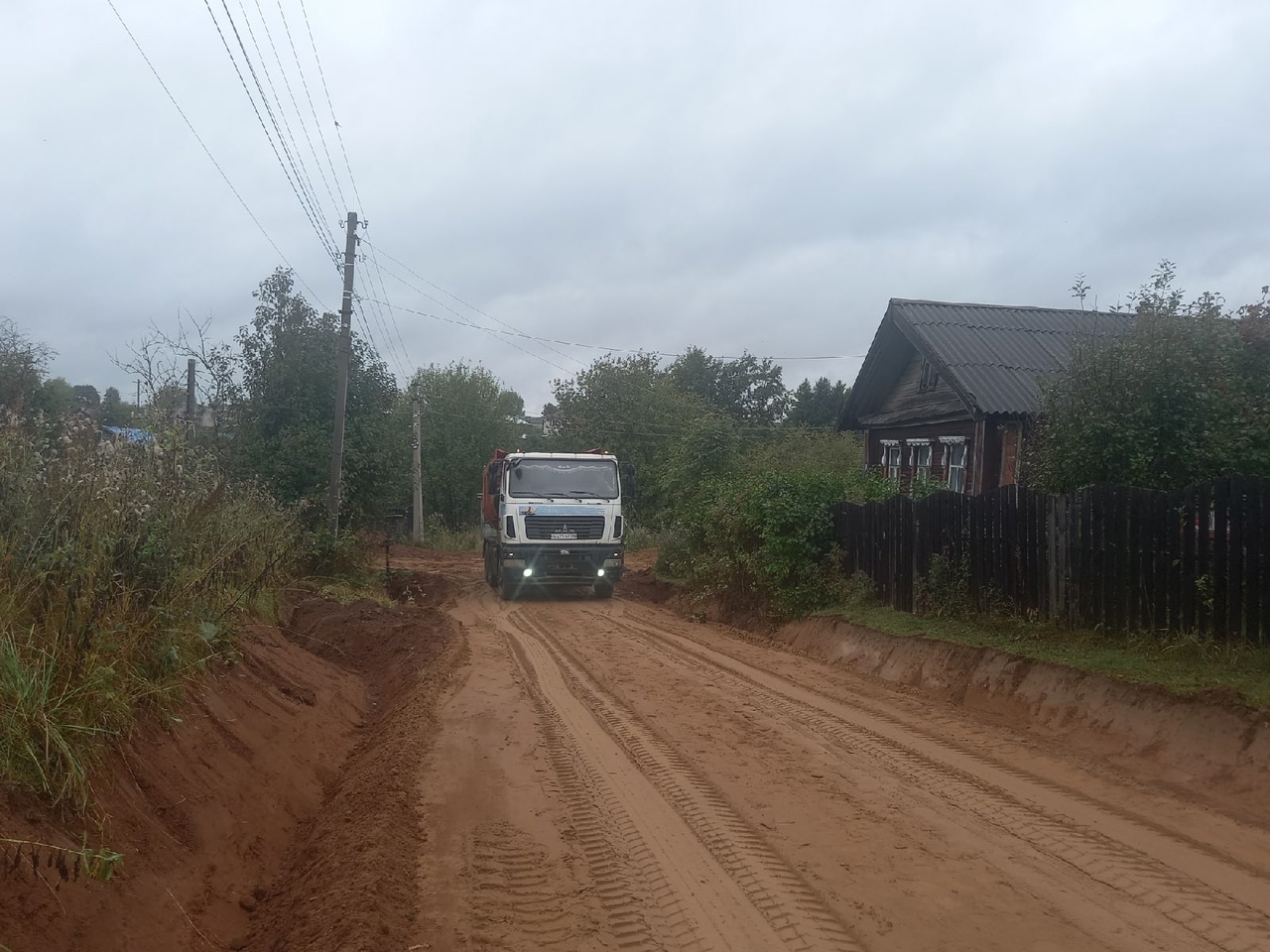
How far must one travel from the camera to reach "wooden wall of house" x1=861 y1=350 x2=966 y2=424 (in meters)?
19.4

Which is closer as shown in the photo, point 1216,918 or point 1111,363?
point 1216,918

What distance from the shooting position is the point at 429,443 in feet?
153

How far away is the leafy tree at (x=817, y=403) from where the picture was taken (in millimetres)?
58062

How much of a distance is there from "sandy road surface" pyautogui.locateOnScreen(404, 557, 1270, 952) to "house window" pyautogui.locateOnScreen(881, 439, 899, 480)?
13.1 meters

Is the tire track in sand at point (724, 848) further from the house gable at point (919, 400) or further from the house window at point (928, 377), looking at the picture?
the house window at point (928, 377)

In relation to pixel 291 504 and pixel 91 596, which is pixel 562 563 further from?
pixel 91 596

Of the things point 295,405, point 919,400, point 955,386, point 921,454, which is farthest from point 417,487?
point 955,386

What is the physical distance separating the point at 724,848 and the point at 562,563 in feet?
46.5

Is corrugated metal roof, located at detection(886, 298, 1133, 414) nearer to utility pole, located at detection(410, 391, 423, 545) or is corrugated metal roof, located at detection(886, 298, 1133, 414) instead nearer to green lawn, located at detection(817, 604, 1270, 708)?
green lawn, located at detection(817, 604, 1270, 708)

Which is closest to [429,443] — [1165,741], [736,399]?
[736,399]

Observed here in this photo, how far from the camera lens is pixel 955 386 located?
17719 millimetres

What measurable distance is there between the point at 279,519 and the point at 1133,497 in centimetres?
1041

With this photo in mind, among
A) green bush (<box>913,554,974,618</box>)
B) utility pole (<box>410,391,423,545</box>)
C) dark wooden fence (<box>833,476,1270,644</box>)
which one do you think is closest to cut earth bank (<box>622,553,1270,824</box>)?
green bush (<box>913,554,974,618</box>)

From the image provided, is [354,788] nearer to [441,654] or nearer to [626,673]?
[626,673]
